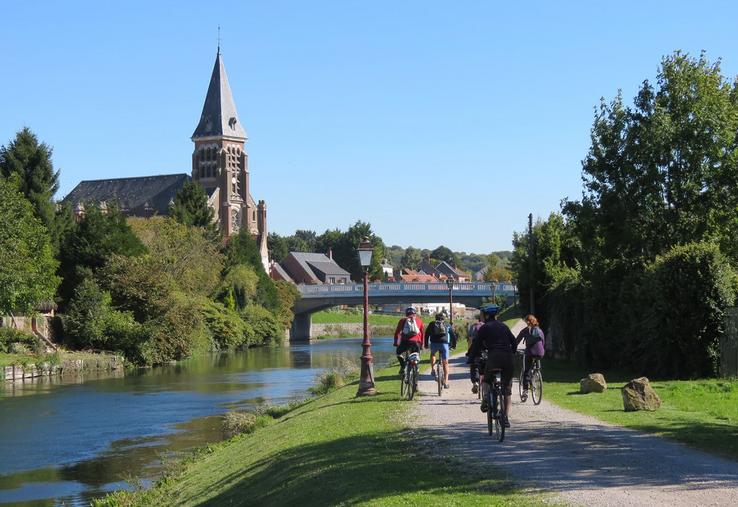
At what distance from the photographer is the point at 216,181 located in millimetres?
134375

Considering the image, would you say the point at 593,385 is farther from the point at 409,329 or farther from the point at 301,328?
the point at 301,328

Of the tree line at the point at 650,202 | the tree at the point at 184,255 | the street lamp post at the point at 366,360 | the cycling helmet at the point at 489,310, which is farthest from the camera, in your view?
the tree at the point at 184,255

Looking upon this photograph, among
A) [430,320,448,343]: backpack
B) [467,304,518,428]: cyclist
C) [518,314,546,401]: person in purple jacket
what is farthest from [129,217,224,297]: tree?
[467,304,518,428]: cyclist

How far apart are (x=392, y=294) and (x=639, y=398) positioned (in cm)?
7666

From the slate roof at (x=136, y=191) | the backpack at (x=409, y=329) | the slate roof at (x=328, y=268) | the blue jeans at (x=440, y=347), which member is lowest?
the blue jeans at (x=440, y=347)

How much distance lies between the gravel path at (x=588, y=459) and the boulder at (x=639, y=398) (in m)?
1.05

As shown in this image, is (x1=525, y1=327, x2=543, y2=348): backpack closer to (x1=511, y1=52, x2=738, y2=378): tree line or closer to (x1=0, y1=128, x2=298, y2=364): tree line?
(x1=511, y1=52, x2=738, y2=378): tree line

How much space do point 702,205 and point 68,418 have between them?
865 inches

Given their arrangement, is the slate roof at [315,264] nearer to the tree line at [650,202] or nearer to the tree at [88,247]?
the tree at [88,247]

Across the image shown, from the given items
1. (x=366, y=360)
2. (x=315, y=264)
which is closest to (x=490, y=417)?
(x=366, y=360)

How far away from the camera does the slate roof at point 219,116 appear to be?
132m

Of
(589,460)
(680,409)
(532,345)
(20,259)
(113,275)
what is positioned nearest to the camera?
(589,460)

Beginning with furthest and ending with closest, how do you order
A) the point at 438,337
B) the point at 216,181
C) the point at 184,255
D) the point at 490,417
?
the point at 216,181
the point at 184,255
the point at 438,337
the point at 490,417

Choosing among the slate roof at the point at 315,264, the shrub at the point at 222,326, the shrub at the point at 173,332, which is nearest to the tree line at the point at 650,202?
the shrub at the point at 173,332
